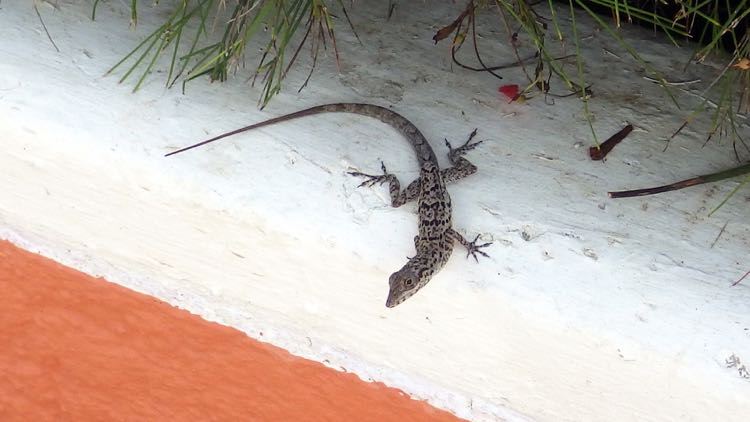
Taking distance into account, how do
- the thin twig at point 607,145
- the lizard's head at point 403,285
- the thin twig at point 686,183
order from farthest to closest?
1. the thin twig at point 607,145
2. the thin twig at point 686,183
3. the lizard's head at point 403,285

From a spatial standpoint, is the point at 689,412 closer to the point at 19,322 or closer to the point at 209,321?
the point at 209,321

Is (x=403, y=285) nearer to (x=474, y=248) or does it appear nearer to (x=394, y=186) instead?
(x=474, y=248)

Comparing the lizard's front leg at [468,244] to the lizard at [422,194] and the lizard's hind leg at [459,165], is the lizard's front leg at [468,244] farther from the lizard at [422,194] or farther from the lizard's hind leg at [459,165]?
the lizard's hind leg at [459,165]

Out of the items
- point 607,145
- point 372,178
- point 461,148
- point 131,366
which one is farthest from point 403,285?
point 131,366

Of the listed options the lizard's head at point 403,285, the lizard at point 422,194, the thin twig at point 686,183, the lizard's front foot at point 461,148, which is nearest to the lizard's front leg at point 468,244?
the lizard at point 422,194

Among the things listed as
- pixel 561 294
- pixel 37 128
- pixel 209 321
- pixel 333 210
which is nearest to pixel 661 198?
pixel 561 294

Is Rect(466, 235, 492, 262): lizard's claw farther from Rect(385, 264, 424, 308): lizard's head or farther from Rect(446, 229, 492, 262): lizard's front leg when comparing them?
Rect(385, 264, 424, 308): lizard's head

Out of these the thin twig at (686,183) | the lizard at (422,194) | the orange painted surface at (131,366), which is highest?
the thin twig at (686,183)
